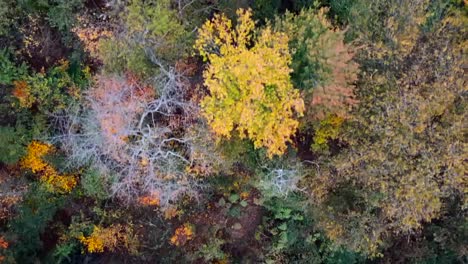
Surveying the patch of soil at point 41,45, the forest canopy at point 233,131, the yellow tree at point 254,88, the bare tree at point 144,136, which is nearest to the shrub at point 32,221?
the forest canopy at point 233,131

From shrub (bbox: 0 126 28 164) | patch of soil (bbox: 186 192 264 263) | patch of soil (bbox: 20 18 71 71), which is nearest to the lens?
shrub (bbox: 0 126 28 164)

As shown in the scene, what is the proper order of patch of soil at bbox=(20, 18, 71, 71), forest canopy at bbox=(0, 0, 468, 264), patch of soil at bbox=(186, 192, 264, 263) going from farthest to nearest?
patch of soil at bbox=(186, 192, 264, 263) → patch of soil at bbox=(20, 18, 71, 71) → forest canopy at bbox=(0, 0, 468, 264)

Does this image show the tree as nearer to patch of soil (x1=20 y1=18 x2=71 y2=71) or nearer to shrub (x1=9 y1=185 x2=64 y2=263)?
shrub (x1=9 y1=185 x2=64 y2=263)

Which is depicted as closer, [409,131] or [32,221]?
[409,131]

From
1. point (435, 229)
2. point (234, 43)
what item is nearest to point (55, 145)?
point (234, 43)

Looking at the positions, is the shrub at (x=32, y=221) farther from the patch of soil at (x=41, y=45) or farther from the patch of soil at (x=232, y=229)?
the patch of soil at (x=232, y=229)

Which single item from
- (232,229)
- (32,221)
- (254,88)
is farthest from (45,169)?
(254,88)

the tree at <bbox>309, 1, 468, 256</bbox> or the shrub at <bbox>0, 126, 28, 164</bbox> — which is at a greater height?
the tree at <bbox>309, 1, 468, 256</bbox>

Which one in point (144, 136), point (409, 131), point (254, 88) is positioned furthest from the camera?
point (144, 136)

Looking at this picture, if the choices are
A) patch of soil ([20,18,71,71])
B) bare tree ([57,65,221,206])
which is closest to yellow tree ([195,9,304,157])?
bare tree ([57,65,221,206])

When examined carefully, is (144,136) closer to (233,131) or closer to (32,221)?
(233,131)
